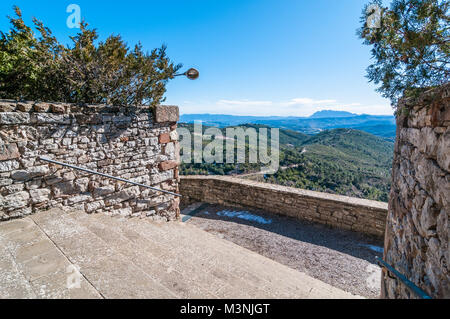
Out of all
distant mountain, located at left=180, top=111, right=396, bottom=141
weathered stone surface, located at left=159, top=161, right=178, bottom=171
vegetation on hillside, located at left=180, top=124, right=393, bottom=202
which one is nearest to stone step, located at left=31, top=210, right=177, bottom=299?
weathered stone surface, located at left=159, top=161, right=178, bottom=171

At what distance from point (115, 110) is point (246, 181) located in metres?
4.28

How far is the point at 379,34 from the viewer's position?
1.68 meters

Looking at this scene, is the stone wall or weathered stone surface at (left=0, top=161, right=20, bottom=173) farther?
weathered stone surface at (left=0, top=161, right=20, bottom=173)

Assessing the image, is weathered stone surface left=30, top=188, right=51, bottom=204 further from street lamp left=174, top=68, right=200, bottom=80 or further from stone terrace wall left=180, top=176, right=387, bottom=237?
stone terrace wall left=180, top=176, right=387, bottom=237

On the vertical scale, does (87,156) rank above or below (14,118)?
below

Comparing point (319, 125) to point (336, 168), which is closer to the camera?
point (336, 168)

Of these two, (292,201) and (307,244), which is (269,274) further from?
(292,201)

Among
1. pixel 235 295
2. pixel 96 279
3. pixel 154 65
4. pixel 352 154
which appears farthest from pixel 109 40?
pixel 352 154

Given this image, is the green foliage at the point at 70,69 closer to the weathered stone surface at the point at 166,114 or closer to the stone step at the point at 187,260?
the weathered stone surface at the point at 166,114

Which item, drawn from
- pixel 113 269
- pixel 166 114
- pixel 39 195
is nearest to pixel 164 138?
pixel 166 114

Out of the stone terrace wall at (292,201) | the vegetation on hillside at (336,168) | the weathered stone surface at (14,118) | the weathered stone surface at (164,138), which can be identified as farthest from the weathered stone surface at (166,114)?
the vegetation on hillside at (336,168)

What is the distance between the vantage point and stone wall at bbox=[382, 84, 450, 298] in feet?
4.04

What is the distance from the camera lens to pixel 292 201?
5816 mm

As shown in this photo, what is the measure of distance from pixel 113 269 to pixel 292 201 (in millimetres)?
4763
